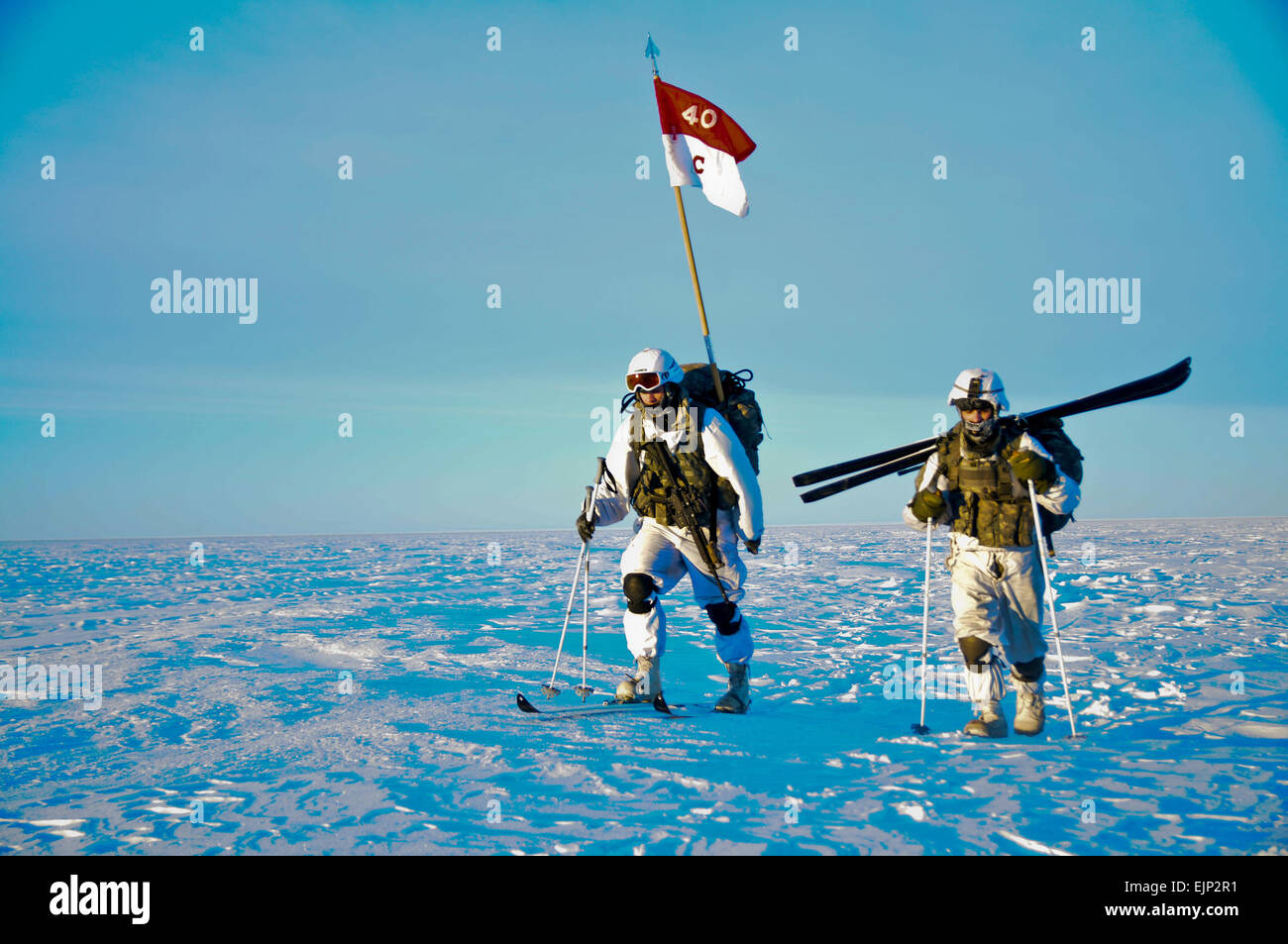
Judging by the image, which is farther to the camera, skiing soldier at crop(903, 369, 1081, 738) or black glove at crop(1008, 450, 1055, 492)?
skiing soldier at crop(903, 369, 1081, 738)

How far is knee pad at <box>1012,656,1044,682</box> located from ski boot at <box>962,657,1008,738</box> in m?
0.16

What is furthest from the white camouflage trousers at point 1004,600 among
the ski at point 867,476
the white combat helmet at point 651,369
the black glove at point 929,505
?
the white combat helmet at point 651,369

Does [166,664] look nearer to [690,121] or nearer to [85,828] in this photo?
[85,828]

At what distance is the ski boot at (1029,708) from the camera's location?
206 inches

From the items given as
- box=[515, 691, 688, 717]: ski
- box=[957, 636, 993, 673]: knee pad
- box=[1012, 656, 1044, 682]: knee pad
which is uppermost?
box=[957, 636, 993, 673]: knee pad

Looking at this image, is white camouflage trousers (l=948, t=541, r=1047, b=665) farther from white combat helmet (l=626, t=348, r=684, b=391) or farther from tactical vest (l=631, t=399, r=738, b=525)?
white combat helmet (l=626, t=348, r=684, b=391)

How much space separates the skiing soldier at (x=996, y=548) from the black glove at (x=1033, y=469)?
1 centimetres

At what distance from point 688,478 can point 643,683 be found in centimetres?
Result: 172

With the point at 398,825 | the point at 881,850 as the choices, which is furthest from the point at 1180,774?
the point at 398,825

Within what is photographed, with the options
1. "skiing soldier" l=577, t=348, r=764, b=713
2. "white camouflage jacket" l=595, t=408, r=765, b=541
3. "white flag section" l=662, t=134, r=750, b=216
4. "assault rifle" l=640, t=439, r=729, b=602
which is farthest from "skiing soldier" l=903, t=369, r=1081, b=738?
"white flag section" l=662, t=134, r=750, b=216

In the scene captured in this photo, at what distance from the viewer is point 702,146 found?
7.28 meters

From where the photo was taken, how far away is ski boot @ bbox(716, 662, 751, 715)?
582cm

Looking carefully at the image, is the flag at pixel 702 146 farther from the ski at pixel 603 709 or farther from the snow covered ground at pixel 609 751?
the snow covered ground at pixel 609 751
